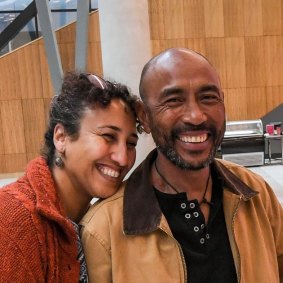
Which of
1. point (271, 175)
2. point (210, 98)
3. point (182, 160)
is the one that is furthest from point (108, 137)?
point (271, 175)

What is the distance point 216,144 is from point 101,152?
1.25 feet

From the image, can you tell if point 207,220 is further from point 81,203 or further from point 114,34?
point 114,34

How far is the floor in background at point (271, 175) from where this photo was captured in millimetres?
6573

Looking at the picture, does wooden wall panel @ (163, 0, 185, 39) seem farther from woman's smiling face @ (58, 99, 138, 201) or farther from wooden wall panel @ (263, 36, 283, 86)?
woman's smiling face @ (58, 99, 138, 201)

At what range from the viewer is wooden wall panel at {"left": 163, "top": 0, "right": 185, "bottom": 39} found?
9492mm

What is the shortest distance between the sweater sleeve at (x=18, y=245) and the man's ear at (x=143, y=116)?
483 millimetres

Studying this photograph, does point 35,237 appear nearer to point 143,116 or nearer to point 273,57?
point 143,116

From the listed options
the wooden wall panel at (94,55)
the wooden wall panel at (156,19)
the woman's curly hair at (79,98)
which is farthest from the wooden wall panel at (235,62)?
the woman's curly hair at (79,98)

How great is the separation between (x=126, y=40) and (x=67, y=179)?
105 inches

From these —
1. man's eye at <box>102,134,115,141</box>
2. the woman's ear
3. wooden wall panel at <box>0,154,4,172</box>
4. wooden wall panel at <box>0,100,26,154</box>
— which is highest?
the woman's ear

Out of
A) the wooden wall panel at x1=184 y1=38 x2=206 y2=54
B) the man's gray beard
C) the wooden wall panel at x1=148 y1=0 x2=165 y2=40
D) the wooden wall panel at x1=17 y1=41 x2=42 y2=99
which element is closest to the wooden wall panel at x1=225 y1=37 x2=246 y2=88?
the wooden wall panel at x1=184 y1=38 x2=206 y2=54

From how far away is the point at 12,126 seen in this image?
9391mm

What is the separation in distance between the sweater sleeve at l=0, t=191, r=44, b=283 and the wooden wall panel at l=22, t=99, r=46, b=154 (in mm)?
8538

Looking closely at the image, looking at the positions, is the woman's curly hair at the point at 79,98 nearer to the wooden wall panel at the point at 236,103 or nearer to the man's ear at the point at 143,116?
the man's ear at the point at 143,116
